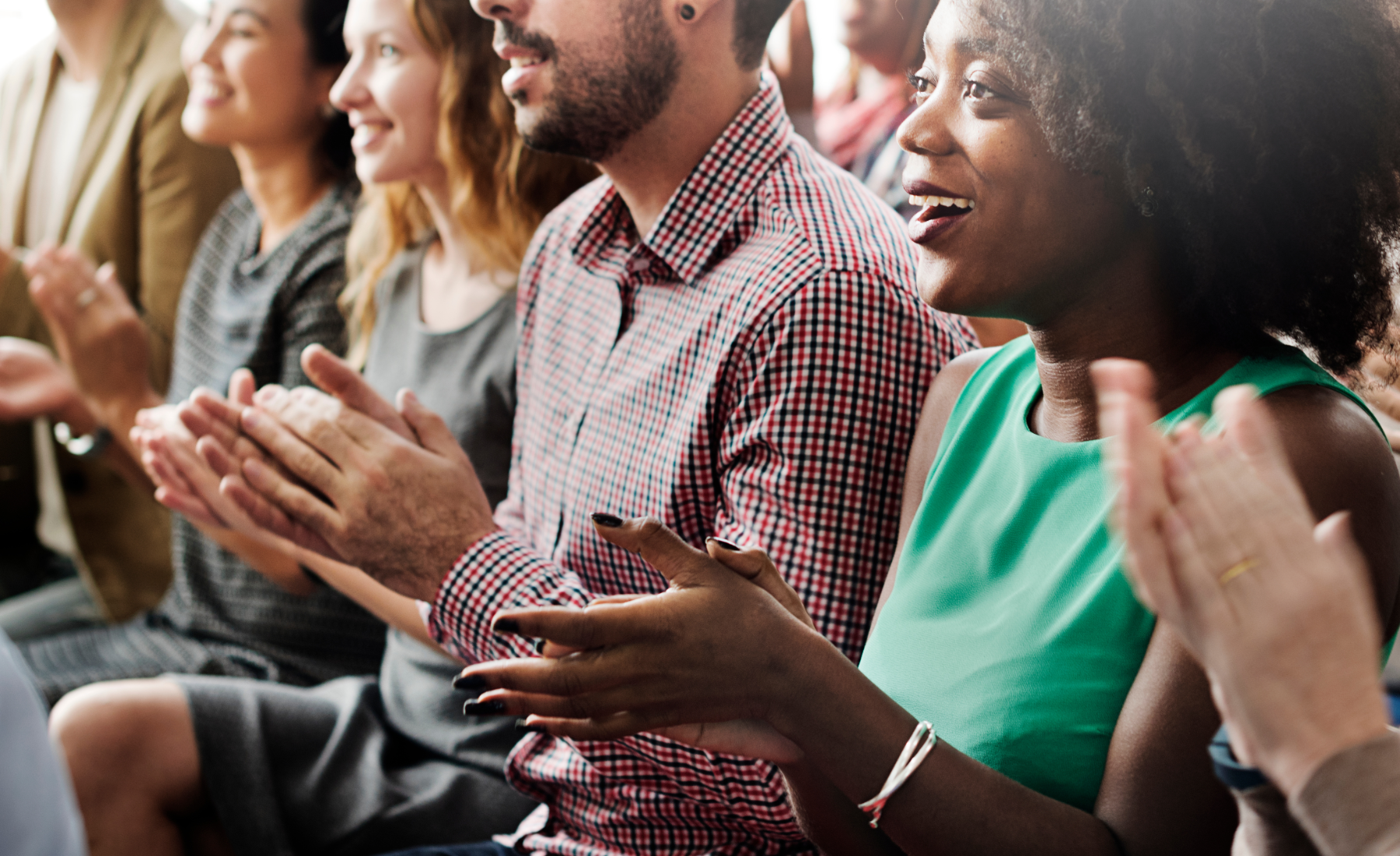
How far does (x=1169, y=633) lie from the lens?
2.44 ft

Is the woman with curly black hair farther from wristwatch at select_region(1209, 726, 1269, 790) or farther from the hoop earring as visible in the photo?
wristwatch at select_region(1209, 726, 1269, 790)

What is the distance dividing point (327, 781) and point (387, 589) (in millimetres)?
222

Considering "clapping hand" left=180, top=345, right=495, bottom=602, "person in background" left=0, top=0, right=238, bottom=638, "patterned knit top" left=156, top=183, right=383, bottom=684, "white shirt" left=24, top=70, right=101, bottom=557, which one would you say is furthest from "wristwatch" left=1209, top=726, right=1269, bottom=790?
"white shirt" left=24, top=70, right=101, bottom=557

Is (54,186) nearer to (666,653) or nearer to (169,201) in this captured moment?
(169,201)

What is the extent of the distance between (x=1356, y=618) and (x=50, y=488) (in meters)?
2.57

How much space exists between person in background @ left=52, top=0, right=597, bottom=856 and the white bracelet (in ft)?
2.18

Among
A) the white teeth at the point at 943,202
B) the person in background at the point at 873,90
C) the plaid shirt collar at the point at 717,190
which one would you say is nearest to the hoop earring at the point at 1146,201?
the white teeth at the point at 943,202

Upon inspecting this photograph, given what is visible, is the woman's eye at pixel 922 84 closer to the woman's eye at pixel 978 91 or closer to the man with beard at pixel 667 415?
the woman's eye at pixel 978 91

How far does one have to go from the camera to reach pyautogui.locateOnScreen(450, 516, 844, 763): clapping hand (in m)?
0.73

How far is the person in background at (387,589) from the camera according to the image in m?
1.32

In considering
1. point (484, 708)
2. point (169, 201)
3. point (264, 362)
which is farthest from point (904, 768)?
point (169, 201)

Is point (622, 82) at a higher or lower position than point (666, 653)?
higher

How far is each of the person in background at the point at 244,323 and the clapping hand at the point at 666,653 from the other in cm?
104

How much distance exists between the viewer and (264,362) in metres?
1.89
